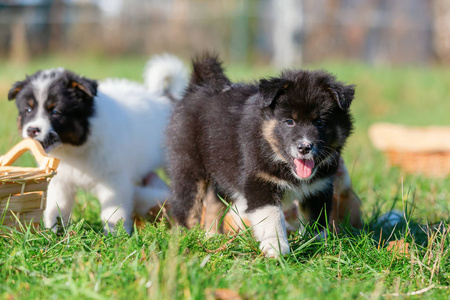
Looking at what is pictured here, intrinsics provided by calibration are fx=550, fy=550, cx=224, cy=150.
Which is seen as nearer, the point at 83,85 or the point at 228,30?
the point at 83,85

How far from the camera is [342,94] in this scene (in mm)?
3453

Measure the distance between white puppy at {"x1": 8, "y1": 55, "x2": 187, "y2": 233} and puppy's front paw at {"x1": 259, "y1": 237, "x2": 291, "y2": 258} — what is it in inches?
46.9

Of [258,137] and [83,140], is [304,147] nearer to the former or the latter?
[258,137]

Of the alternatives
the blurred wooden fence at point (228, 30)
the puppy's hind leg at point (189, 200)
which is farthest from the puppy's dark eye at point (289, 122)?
the blurred wooden fence at point (228, 30)

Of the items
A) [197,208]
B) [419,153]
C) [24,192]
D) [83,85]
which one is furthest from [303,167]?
[419,153]

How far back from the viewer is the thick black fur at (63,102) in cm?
427

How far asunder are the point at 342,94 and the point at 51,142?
7.17ft

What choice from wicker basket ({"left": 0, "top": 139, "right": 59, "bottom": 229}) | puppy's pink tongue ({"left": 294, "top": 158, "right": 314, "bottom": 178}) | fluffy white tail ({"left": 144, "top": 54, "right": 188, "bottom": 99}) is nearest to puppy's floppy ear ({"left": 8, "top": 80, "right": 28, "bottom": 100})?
wicker basket ({"left": 0, "top": 139, "right": 59, "bottom": 229})

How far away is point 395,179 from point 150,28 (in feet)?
45.8

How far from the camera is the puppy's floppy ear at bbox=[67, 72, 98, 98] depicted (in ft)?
14.1

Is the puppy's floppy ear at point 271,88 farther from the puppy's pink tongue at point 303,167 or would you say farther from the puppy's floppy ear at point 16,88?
the puppy's floppy ear at point 16,88

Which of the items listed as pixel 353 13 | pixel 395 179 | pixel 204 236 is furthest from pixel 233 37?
pixel 204 236

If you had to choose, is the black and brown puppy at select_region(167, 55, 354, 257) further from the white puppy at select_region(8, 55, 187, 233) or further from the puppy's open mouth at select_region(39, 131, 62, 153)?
the puppy's open mouth at select_region(39, 131, 62, 153)

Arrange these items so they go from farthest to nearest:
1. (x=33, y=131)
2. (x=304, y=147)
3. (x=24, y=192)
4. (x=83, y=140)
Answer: (x=83, y=140) → (x=33, y=131) → (x=24, y=192) → (x=304, y=147)
